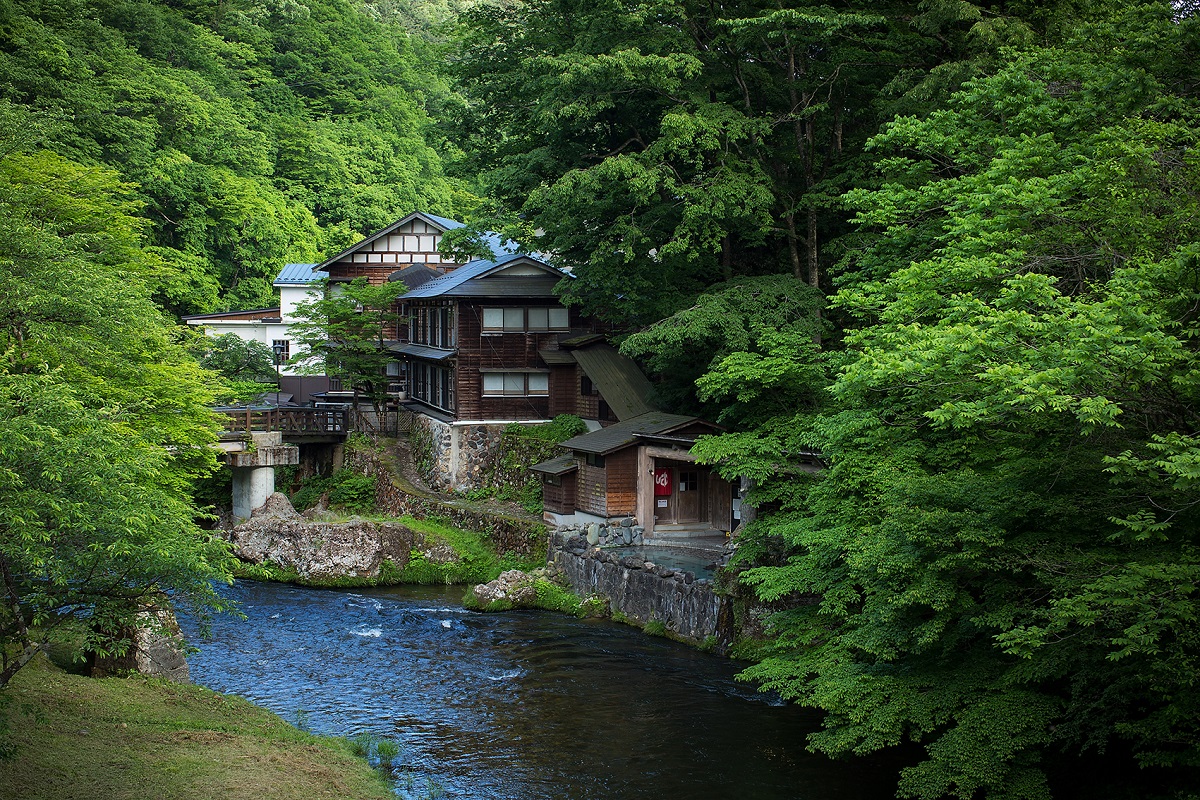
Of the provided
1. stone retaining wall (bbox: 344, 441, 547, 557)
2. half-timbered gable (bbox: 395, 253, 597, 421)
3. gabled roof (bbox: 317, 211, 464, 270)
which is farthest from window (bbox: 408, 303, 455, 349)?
gabled roof (bbox: 317, 211, 464, 270)

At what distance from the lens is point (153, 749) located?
43.5 feet

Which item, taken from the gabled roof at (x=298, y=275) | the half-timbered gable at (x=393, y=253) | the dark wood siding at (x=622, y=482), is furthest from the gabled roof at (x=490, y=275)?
the gabled roof at (x=298, y=275)

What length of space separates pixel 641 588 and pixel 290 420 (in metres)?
20.4

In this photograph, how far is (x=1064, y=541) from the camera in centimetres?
1277

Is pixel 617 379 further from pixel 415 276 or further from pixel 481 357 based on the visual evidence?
pixel 415 276

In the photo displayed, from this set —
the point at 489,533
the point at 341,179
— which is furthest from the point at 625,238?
the point at 341,179

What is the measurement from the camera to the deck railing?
117 ft

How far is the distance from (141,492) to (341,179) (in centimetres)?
5638

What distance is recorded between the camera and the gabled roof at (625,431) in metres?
28.3

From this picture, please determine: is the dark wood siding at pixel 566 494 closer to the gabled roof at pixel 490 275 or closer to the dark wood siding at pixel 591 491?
the dark wood siding at pixel 591 491

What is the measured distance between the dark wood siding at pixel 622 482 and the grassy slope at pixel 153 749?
13695 mm

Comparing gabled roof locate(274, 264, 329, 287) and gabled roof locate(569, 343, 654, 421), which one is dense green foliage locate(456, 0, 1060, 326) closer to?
gabled roof locate(569, 343, 654, 421)

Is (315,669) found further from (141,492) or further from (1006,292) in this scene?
(1006,292)

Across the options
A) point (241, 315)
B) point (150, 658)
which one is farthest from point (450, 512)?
point (241, 315)
